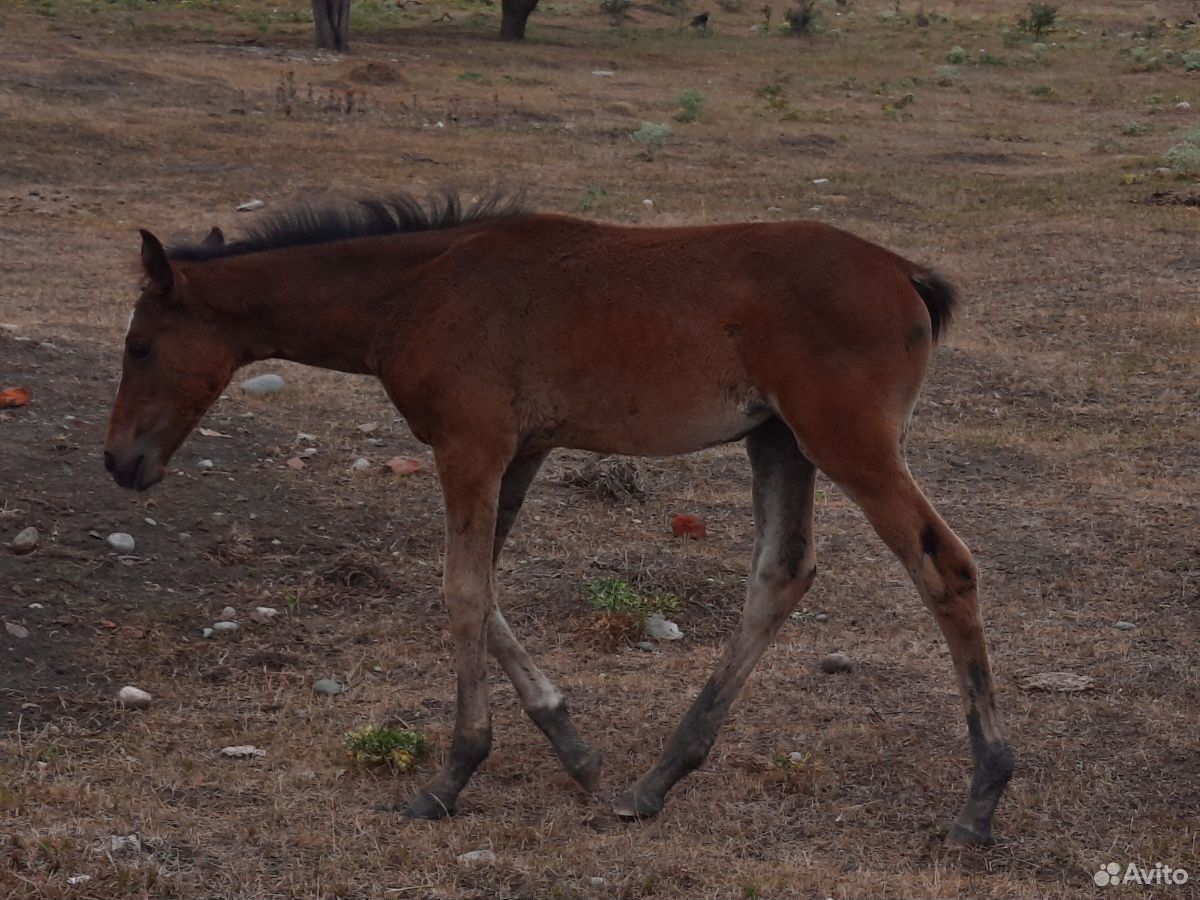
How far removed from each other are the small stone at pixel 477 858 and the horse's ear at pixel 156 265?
92.0 inches

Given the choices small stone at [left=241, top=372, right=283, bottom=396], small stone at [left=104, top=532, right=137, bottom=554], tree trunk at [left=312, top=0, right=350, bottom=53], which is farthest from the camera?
tree trunk at [left=312, top=0, right=350, bottom=53]

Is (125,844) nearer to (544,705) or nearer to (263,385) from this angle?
(544,705)

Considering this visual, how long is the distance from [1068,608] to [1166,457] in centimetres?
289

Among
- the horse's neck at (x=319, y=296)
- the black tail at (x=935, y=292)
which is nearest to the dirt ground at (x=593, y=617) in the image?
the horse's neck at (x=319, y=296)

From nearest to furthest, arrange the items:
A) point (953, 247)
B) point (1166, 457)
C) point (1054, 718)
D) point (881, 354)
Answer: point (881, 354)
point (1054, 718)
point (1166, 457)
point (953, 247)

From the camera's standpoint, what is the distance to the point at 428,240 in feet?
18.7

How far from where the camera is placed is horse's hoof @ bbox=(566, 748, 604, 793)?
219 inches

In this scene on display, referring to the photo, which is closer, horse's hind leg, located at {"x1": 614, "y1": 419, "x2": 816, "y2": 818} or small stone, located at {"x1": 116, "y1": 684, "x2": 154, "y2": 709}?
horse's hind leg, located at {"x1": 614, "y1": 419, "x2": 816, "y2": 818}

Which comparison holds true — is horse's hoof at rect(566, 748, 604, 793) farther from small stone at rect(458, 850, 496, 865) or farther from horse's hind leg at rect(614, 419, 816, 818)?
small stone at rect(458, 850, 496, 865)

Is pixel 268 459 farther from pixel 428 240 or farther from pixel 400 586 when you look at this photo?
pixel 428 240

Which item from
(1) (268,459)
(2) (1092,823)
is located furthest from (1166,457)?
(1) (268,459)

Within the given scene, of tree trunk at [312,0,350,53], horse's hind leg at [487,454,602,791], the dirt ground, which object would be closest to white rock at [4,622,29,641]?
the dirt ground

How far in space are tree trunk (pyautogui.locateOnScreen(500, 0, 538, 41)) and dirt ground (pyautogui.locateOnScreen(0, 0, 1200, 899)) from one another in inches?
690

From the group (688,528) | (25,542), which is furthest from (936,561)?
(25,542)
